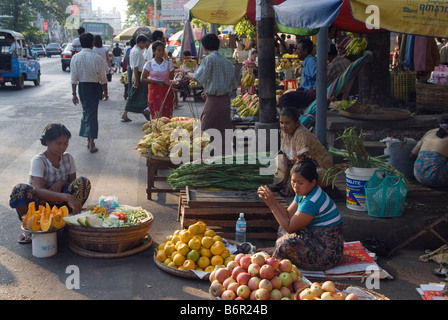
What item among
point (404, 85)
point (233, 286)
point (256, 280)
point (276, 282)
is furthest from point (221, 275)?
point (404, 85)

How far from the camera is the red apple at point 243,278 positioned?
3.90 m

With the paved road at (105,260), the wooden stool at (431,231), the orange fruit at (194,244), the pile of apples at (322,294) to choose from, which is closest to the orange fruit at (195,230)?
the orange fruit at (194,244)

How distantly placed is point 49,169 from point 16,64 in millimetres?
17012

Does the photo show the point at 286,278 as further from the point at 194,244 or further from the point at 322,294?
the point at 194,244

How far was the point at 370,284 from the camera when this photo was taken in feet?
15.3

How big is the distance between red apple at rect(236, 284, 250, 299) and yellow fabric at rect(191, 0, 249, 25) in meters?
7.05

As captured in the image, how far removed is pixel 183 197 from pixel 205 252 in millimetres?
1226

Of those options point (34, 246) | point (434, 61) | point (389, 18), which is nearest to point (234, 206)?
point (34, 246)

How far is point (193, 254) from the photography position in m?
4.82

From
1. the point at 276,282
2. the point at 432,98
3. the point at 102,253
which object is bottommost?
the point at 102,253

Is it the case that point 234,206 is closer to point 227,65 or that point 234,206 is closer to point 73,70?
point 227,65

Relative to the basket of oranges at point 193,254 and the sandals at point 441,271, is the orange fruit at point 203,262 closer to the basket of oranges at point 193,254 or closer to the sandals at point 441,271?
the basket of oranges at point 193,254

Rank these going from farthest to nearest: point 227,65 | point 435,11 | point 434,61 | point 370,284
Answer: point 434,61, point 227,65, point 435,11, point 370,284

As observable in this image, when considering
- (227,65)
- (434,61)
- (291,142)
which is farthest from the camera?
(434,61)
